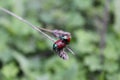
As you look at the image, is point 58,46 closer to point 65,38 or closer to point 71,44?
point 65,38

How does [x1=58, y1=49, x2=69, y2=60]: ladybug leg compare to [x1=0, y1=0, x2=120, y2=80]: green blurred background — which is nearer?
[x1=58, y1=49, x2=69, y2=60]: ladybug leg

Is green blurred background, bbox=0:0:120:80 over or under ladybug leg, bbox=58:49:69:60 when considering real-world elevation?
over

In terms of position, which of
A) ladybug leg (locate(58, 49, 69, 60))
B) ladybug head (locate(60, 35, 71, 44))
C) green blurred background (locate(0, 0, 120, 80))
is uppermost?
green blurred background (locate(0, 0, 120, 80))

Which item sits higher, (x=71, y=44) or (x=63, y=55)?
(x=71, y=44)

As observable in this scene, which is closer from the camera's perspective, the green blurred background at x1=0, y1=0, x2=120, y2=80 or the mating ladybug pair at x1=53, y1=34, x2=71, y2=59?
the mating ladybug pair at x1=53, y1=34, x2=71, y2=59

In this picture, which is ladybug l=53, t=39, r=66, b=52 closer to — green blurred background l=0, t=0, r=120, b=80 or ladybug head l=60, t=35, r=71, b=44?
ladybug head l=60, t=35, r=71, b=44

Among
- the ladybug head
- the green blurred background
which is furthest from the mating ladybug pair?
the green blurred background

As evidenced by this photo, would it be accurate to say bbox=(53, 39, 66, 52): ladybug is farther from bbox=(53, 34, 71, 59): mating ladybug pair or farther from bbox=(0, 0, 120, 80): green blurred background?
bbox=(0, 0, 120, 80): green blurred background

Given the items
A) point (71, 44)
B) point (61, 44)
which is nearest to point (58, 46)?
point (61, 44)

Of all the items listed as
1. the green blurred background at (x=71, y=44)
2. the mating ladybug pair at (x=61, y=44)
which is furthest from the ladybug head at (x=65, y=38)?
the green blurred background at (x=71, y=44)

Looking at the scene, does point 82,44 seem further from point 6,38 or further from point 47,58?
point 6,38
